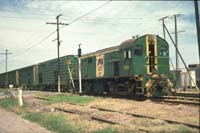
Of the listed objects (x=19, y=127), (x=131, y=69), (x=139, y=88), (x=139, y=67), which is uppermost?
(x=139, y=67)

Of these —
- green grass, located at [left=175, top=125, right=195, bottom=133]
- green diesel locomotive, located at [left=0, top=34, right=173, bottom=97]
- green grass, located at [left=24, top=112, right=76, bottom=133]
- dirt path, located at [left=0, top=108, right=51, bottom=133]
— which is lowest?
dirt path, located at [left=0, top=108, right=51, bottom=133]

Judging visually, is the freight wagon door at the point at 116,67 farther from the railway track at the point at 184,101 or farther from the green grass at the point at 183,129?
the green grass at the point at 183,129

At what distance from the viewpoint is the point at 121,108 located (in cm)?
1717

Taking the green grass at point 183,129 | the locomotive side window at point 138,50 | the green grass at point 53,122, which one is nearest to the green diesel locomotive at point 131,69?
the locomotive side window at point 138,50

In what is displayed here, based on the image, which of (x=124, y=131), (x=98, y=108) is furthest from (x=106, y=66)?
(x=124, y=131)

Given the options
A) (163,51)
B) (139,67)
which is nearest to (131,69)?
(139,67)

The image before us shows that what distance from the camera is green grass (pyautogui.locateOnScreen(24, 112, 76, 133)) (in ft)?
40.9

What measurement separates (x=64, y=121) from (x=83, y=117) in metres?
1.22

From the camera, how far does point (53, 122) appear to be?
13.9 m

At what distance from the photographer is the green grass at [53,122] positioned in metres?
12.5

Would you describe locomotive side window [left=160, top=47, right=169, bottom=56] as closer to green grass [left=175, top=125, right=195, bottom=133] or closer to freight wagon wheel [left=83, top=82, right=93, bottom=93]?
freight wagon wheel [left=83, top=82, right=93, bottom=93]

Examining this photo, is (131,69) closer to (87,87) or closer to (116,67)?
(116,67)

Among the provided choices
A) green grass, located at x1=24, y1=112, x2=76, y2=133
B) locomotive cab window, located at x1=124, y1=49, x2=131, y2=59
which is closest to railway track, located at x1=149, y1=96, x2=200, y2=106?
locomotive cab window, located at x1=124, y1=49, x2=131, y2=59

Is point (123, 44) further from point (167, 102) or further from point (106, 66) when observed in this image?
point (167, 102)
